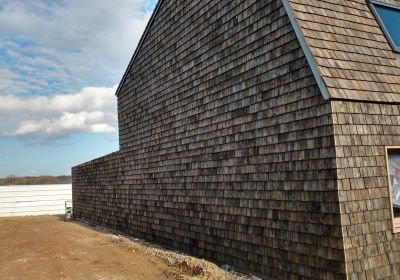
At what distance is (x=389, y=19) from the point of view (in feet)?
25.9

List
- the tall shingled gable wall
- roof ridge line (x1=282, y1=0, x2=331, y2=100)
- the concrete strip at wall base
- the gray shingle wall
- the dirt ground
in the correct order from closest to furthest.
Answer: the gray shingle wall, roof ridge line (x1=282, y1=0, x2=331, y2=100), the tall shingled gable wall, the dirt ground, the concrete strip at wall base

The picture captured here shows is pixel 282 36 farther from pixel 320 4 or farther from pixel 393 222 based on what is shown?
pixel 393 222

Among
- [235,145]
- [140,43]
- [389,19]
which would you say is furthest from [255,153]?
[140,43]

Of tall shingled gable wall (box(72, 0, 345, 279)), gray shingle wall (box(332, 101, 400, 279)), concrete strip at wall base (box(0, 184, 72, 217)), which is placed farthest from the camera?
concrete strip at wall base (box(0, 184, 72, 217))

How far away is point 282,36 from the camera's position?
7.09 m

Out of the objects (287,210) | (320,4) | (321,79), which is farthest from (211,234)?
(320,4)

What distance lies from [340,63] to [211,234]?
497cm

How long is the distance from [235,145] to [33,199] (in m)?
27.1

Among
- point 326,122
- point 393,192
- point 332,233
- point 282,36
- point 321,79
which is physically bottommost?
point 332,233

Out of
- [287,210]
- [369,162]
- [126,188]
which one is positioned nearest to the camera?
[369,162]

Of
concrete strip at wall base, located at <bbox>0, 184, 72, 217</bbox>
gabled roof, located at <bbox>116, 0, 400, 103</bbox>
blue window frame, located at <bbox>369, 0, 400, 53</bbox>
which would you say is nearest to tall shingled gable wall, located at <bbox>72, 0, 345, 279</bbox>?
gabled roof, located at <bbox>116, 0, 400, 103</bbox>

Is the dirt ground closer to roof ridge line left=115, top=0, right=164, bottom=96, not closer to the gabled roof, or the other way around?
the gabled roof

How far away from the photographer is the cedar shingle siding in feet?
19.8

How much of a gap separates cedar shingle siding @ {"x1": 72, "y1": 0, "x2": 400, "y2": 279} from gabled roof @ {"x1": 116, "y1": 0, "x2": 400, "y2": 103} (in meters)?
0.20
